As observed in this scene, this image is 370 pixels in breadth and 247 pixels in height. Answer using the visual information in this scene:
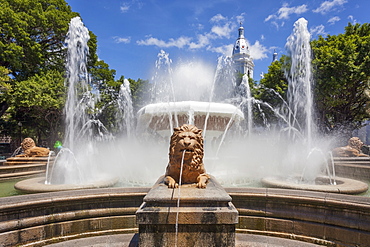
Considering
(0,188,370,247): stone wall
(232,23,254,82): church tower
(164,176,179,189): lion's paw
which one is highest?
(232,23,254,82): church tower

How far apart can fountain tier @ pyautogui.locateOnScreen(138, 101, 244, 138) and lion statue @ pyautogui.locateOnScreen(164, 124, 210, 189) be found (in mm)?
6342

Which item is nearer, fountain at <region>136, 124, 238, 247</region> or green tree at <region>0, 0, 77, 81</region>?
→ fountain at <region>136, 124, 238, 247</region>

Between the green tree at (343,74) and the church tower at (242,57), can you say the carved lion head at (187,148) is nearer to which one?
the green tree at (343,74)

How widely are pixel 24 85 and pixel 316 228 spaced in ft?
64.3

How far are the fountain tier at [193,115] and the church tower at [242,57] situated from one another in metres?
93.3

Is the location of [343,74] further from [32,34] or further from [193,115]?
[32,34]

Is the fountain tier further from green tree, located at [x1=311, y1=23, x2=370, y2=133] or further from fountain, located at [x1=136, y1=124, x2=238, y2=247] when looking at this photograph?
green tree, located at [x1=311, y1=23, x2=370, y2=133]

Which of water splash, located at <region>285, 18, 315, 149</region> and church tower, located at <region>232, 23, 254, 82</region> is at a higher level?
church tower, located at <region>232, 23, 254, 82</region>

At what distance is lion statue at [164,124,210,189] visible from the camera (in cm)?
362

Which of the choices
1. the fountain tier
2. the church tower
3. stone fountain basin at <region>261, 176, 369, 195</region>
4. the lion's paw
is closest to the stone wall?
the lion's paw

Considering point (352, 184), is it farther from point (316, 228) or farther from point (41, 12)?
point (41, 12)

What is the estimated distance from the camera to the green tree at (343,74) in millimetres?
18672

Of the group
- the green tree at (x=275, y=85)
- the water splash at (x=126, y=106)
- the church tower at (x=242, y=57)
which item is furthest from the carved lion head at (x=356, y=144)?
the church tower at (x=242, y=57)

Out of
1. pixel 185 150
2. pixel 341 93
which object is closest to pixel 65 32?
pixel 185 150
